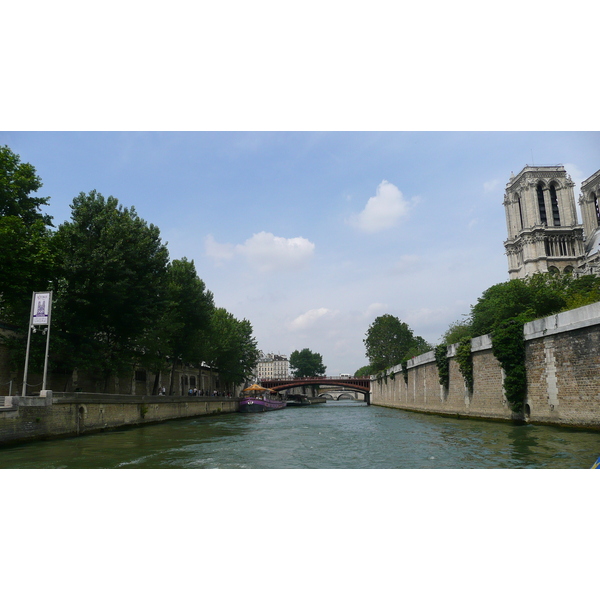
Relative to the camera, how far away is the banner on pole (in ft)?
54.7

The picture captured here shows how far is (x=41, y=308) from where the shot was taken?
16906 millimetres

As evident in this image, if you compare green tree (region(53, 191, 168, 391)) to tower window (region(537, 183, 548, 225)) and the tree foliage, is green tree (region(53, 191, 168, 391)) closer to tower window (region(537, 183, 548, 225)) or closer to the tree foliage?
the tree foliage

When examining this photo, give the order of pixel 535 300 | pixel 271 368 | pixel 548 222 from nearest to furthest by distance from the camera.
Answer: pixel 535 300
pixel 548 222
pixel 271 368

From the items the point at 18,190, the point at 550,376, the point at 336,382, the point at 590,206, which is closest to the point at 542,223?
the point at 590,206

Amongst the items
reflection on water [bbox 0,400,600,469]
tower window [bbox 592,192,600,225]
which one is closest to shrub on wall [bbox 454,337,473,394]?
reflection on water [bbox 0,400,600,469]

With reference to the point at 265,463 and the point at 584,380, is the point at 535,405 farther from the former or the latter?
the point at 265,463

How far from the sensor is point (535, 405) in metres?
19.9

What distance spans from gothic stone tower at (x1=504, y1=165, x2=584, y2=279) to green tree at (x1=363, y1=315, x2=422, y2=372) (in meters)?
22.8

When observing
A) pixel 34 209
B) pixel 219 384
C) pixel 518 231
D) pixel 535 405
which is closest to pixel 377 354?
pixel 219 384

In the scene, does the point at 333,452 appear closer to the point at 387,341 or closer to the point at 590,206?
the point at 387,341

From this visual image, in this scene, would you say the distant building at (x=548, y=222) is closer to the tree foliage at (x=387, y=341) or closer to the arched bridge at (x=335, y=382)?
the tree foliage at (x=387, y=341)

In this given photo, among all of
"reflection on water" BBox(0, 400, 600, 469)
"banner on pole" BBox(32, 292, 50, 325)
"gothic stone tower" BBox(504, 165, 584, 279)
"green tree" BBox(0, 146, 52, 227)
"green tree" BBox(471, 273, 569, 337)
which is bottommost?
"reflection on water" BBox(0, 400, 600, 469)

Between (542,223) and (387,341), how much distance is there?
3464 centimetres

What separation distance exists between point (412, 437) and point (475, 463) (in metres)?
6.94
